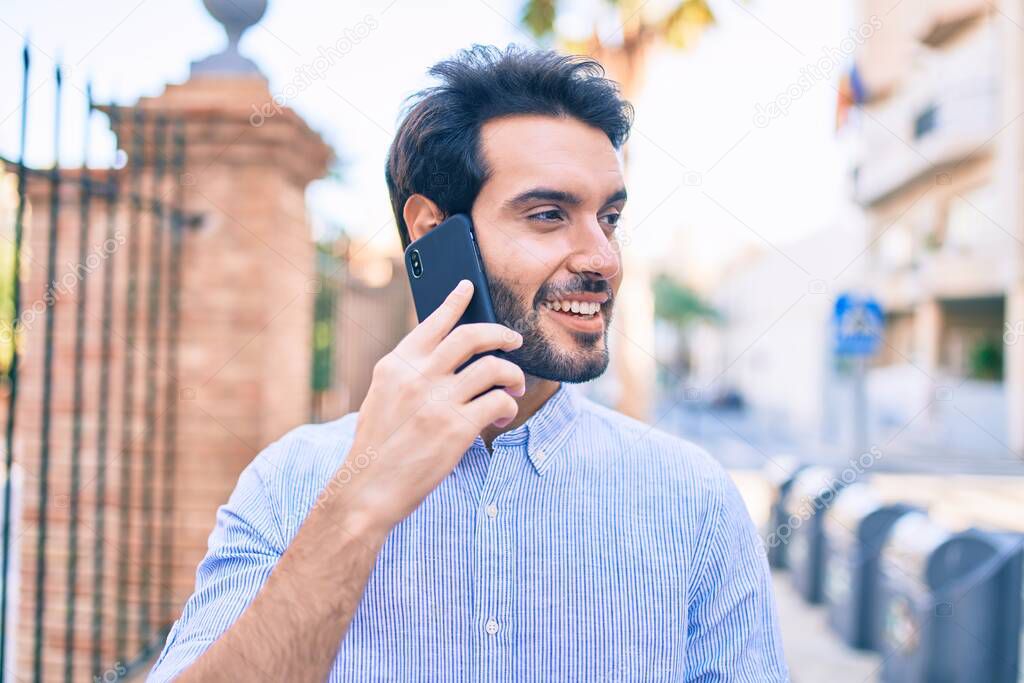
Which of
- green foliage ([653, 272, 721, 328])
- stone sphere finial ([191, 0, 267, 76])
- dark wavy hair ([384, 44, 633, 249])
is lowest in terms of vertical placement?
dark wavy hair ([384, 44, 633, 249])

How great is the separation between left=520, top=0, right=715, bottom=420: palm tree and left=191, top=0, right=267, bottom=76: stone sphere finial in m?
4.45

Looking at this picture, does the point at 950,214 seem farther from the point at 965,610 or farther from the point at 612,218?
the point at 612,218

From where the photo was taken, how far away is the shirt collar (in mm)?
1492

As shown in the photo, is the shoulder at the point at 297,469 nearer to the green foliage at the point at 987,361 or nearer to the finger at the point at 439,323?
the finger at the point at 439,323

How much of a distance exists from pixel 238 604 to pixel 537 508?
534 millimetres

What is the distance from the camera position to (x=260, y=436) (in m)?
3.56

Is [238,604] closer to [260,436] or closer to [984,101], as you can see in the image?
[260,436]

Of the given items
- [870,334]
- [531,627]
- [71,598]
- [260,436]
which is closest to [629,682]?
[531,627]

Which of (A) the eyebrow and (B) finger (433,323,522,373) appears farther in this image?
(A) the eyebrow

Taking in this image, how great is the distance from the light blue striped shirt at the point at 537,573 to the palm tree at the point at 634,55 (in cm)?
616

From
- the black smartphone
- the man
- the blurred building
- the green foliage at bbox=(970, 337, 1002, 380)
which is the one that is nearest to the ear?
the man

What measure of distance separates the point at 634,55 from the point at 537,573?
25.2 feet

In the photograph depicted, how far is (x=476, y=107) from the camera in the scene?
1696mm

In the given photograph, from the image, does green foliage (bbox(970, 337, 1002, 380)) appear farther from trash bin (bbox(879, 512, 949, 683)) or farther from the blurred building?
trash bin (bbox(879, 512, 949, 683))
